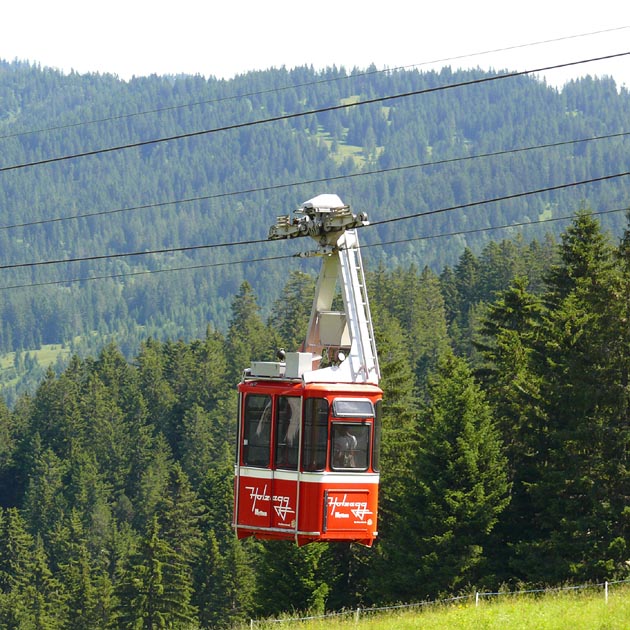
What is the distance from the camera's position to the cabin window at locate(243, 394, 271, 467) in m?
26.1

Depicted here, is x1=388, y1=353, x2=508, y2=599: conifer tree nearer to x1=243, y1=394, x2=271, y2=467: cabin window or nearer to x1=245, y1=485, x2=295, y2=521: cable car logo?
x1=245, y1=485, x2=295, y2=521: cable car logo

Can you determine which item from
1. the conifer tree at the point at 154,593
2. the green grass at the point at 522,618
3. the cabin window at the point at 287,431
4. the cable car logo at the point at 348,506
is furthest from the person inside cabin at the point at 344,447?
the conifer tree at the point at 154,593

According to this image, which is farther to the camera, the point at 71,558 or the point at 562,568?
the point at 71,558

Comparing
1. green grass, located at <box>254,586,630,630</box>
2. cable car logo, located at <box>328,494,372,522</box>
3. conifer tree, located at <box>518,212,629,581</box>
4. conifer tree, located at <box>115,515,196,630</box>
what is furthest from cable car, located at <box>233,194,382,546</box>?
conifer tree, located at <box>115,515,196,630</box>

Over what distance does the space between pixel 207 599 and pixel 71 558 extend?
27.7 m

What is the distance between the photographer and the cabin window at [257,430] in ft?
85.7

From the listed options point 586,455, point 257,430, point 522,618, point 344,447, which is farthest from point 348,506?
point 586,455

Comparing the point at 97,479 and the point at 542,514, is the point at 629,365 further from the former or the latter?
the point at 97,479

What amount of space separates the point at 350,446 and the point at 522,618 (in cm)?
476

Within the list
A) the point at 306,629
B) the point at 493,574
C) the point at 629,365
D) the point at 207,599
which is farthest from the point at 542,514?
the point at 207,599

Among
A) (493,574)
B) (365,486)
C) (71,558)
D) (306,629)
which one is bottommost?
(71,558)

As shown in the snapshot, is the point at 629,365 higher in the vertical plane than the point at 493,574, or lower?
higher

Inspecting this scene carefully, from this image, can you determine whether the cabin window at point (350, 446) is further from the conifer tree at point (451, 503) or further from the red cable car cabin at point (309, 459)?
the conifer tree at point (451, 503)

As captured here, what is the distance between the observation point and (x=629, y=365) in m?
46.0
